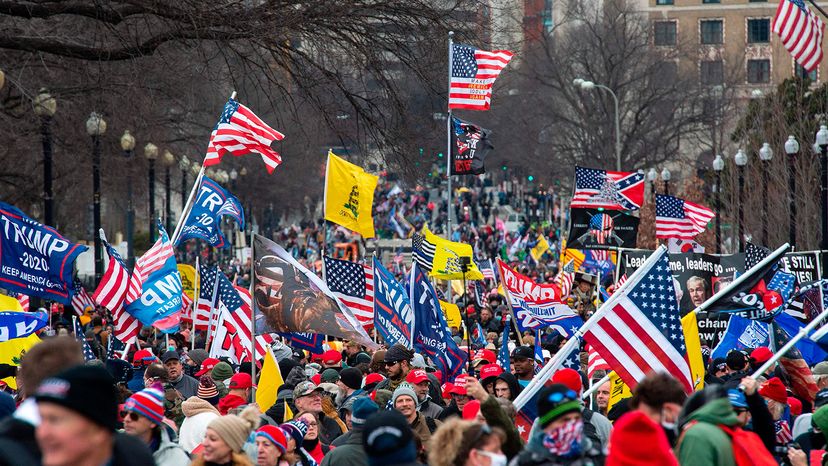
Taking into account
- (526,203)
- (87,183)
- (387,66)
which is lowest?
(526,203)

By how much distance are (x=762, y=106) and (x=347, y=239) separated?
33.8 metres

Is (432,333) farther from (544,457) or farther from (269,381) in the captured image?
(544,457)

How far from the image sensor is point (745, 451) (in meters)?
6.81

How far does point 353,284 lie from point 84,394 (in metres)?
12.3

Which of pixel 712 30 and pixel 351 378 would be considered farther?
pixel 712 30

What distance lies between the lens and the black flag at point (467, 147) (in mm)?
27578

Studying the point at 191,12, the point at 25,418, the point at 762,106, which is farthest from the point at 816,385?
the point at 762,106

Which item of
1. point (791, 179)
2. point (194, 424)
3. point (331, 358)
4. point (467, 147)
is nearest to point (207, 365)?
point (331, 358)

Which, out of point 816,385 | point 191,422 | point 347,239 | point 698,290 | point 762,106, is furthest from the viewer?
point 347,239

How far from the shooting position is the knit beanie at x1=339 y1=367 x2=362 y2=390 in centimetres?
1240

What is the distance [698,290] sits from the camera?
708 inches

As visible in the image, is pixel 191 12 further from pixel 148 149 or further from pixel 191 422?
pixel 148 149

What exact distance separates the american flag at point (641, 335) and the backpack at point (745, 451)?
284 centimetres

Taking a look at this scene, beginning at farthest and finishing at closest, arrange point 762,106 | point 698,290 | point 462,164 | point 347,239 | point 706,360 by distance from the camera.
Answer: point 347,239 → point 762,106 → point 462,164 → point 698,290 → point 706,360
